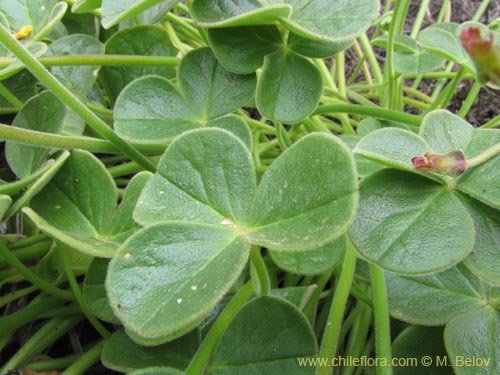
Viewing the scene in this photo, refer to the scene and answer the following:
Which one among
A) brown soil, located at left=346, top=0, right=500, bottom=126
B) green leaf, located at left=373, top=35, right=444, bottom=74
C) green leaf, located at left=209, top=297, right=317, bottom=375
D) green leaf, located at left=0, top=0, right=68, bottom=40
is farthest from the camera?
brown soil, located at left=346, top=0, right=500, bottom=126

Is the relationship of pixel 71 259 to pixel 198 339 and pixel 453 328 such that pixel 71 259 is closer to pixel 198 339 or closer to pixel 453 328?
pixel 198 339

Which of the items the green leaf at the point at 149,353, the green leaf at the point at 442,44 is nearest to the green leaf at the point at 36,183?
the green leaf at the point at 149,353

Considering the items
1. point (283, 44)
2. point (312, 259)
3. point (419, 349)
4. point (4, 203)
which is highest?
point (283, 44)

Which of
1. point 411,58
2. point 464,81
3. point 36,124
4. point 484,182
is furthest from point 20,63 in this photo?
point 464,81

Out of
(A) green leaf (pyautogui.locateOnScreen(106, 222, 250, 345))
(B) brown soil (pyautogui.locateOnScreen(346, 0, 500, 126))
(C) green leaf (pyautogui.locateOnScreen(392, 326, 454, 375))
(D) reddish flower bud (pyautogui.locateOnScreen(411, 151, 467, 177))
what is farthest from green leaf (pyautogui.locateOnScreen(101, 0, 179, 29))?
(B) brown soil (pyautogui.locateOnScreen(346, 0, 500, 126))

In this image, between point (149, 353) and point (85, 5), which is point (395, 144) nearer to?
point (149, 353)

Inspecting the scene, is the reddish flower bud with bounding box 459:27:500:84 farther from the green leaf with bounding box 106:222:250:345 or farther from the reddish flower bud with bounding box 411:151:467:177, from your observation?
the green leaf with bounding box 106:222:250:345

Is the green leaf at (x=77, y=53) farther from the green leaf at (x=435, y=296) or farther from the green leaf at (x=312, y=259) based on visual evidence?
the green leaf at (x=435, y=296)
